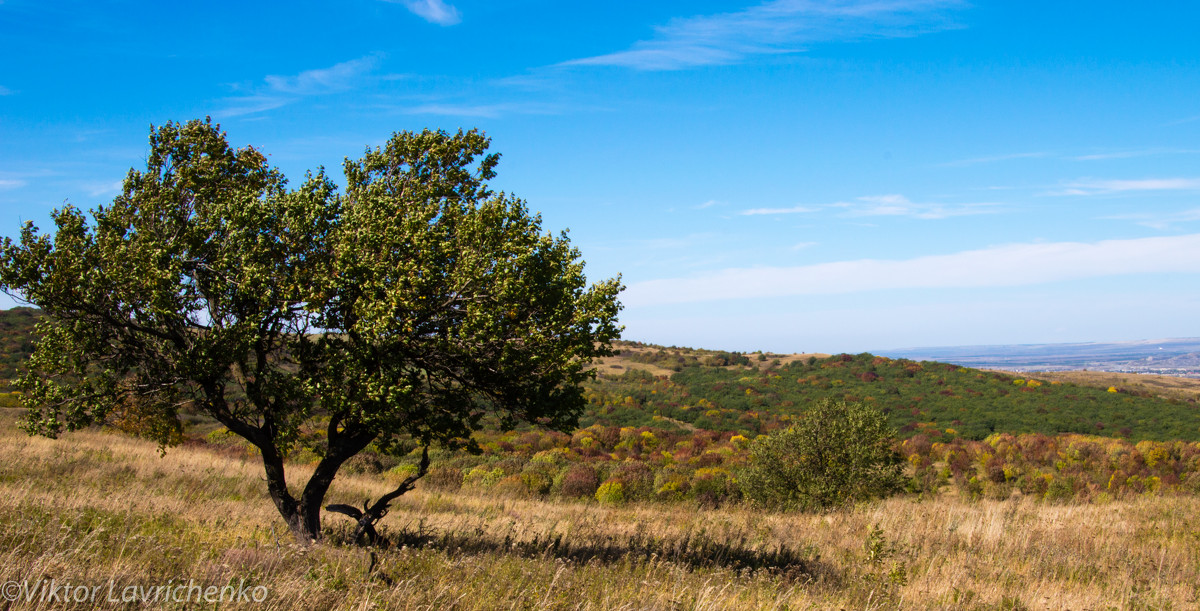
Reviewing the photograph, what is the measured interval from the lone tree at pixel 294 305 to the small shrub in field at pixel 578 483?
16006mm

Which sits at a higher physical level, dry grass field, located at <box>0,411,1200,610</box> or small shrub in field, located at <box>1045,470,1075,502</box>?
dry grass field, located at <box>0,411,1200,610</box>

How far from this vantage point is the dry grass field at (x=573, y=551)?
238 inches

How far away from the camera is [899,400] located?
6469 centimetres

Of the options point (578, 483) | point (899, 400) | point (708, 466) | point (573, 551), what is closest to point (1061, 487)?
point (708, 466)

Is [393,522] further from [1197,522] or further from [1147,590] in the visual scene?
[1197,522]

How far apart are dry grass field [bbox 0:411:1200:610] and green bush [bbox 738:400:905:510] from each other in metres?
2.39

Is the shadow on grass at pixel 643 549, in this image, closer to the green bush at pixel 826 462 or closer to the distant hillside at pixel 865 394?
the green bush at pixel 826 462

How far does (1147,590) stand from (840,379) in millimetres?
68657

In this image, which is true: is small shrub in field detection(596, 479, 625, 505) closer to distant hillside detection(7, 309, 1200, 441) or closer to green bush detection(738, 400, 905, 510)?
green bush detection(738, 400, 905, 510)

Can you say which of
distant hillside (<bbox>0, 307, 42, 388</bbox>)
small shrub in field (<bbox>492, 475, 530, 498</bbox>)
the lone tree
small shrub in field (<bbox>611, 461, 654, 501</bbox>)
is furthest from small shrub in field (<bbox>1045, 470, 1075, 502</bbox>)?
distant hillside (<bbox>0, 307, 42, 388</bbox>)

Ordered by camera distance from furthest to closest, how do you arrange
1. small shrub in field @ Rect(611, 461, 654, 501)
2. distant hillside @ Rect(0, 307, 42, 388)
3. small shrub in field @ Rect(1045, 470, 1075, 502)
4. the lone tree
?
distant hillside @ Rect(0, 307, 42, 388) < small shrub in field @ Rect(1045, 470, 1075, 502) < small shrub in field @ Rect(611, 461, 654, 501) < the lone tree

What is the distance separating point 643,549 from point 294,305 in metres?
6.52

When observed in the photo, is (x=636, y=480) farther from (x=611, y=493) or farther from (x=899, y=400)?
(x=899, y=400)

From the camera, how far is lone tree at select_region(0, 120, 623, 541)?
8.09m
